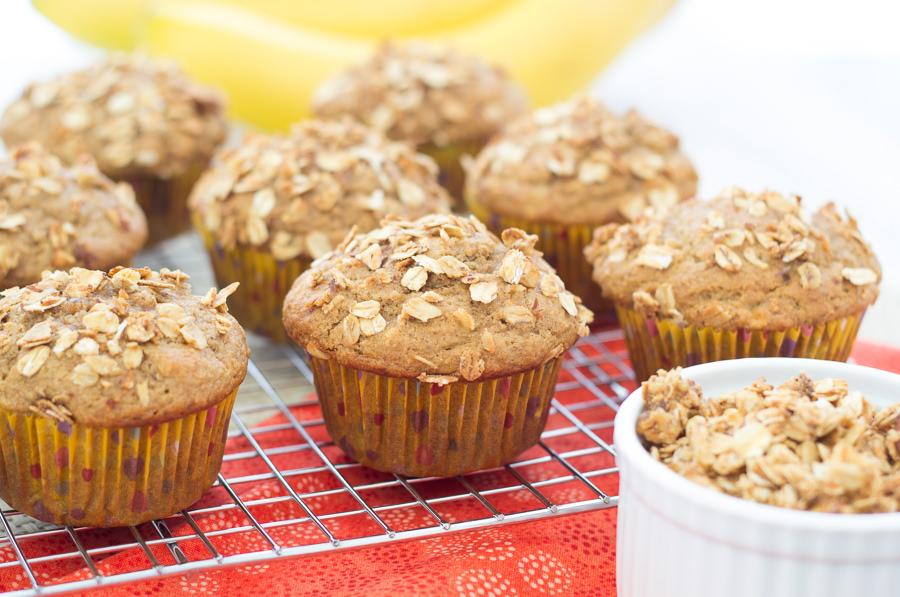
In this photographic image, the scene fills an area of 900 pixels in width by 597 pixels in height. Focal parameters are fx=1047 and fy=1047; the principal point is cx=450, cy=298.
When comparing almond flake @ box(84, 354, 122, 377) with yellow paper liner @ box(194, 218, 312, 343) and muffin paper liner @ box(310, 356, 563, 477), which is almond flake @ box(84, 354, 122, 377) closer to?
muffin paper liner @ box(310, 356, 563, 477)

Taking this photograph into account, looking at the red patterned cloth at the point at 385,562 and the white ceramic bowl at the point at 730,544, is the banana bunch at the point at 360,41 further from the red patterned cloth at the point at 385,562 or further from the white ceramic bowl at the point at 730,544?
the white ceramic bowl at the point at 730,544

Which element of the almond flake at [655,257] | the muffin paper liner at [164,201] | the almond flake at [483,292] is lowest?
the muffin paper liner at [164,201]

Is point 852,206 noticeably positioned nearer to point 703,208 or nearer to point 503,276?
point 703,208

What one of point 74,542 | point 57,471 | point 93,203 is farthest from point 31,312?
point 93,203

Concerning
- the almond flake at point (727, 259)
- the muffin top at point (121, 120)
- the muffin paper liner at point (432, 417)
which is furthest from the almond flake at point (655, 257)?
the muffin top at point (121, 120)

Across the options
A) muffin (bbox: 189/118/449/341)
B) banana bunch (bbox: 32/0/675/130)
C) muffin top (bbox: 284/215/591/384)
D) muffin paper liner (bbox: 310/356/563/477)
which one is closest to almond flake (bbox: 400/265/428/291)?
muffin top (bbox: 284/215/591/384)

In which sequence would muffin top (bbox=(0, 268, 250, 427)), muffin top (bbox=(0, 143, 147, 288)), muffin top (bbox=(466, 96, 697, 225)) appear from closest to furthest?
muffin top (bbox=(0, 268, 250, 427)) → muffin top (bbox=(0, 143, 147, 288)) → muffin top (bbox=(466, 96, 697, 225))

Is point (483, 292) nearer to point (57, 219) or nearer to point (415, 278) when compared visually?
point (415, 278)
